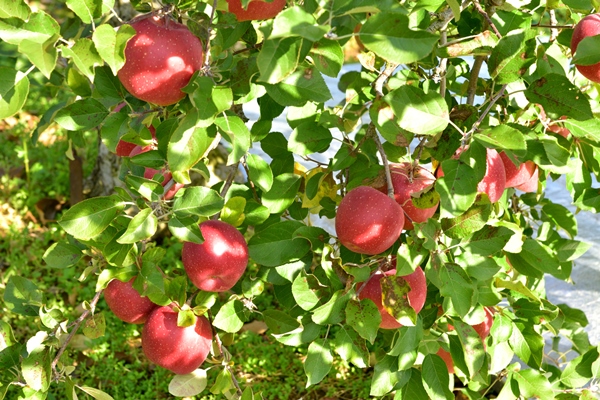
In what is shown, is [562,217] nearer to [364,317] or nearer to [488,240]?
[488,240]

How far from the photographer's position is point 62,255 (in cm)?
106

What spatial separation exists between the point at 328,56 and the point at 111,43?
24 centimetres

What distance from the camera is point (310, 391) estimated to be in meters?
1.87

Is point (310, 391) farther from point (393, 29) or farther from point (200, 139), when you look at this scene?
point (393, 29)

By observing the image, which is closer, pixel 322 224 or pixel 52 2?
pixel 322 224

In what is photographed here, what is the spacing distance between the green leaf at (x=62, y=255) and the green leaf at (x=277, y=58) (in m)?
0.54

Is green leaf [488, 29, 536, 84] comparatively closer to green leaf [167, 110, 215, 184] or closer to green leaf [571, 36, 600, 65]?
green leaf [571, 36, 600, 65]

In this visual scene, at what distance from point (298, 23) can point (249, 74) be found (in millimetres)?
277

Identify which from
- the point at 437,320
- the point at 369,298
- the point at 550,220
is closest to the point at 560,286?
the point at 550,220

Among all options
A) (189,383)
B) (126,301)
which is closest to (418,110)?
(126,301)

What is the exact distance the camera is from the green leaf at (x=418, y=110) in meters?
0.84

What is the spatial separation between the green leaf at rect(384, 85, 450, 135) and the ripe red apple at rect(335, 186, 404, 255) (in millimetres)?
129

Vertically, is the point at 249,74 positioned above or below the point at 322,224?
above

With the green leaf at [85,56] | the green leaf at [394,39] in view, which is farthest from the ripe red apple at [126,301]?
the green leaf at [394,39]
